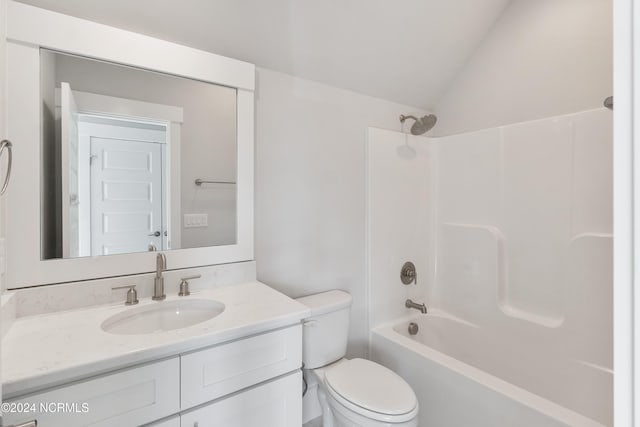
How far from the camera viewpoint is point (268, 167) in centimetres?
168

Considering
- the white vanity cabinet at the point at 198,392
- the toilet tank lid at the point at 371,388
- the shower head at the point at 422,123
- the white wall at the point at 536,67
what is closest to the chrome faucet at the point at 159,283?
the white vanity cabinet at the point at 198,392

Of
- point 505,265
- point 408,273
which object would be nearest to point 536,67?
point 505,265

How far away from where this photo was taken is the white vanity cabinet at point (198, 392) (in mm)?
799

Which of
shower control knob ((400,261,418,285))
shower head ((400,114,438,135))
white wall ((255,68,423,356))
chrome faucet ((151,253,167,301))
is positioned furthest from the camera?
shower control knob ((400,261,418,285))

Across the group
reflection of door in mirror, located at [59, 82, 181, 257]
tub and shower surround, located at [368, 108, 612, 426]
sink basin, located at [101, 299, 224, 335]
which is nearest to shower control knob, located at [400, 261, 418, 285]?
tub and shower surround, located at [368, 108, 612, 426]

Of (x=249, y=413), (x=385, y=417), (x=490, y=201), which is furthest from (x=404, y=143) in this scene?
(x=249, y=413)

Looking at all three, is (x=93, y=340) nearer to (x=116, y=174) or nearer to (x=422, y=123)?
(x=116, y=174)

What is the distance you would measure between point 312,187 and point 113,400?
1.32 meters

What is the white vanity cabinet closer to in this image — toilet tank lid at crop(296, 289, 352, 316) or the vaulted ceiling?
toilet tank lid at crop(296, 289, 352, 316)

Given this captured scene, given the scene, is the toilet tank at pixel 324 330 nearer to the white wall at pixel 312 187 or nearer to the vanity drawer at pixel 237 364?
the white wall at pixel 312 187

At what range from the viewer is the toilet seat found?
49.3 inches

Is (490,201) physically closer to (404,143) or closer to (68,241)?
(404,143)

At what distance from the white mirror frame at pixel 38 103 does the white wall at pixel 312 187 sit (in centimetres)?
46
